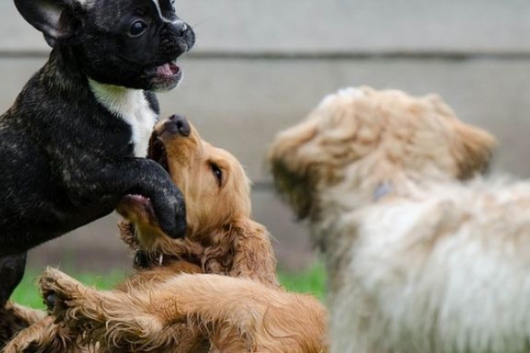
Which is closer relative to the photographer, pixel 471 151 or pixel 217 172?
pixel 471 151

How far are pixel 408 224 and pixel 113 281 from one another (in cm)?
544

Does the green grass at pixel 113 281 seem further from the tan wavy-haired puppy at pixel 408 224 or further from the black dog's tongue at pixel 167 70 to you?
the tan wavy-haired puppy at pixel 408 224

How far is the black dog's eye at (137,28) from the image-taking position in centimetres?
680

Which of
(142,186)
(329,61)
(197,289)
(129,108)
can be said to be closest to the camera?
(197,289)

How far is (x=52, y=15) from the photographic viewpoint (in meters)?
6.93

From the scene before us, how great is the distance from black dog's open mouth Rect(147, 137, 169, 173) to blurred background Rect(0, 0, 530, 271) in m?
4.64

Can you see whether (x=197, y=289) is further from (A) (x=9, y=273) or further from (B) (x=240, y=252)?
(A) (x=9, y=273)

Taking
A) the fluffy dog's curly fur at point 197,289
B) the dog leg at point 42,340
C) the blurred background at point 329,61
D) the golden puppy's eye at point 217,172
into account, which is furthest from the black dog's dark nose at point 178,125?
the blurred background at point 329,61

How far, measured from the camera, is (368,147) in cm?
507

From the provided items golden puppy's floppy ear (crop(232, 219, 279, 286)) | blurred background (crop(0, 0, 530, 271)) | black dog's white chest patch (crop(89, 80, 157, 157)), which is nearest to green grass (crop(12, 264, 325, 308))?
blurred background (crop(0, 0, 530, 271))

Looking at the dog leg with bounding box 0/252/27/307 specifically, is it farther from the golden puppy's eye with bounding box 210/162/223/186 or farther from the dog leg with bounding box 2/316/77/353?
the golden puppy's eye with bounding box 210/162/223/186

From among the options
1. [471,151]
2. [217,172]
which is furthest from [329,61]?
[471,151]

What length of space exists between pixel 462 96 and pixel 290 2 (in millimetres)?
1677

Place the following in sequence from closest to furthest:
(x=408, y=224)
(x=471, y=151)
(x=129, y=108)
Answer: (x=408, y=224), (x=471, y=151), (x=129, y=108)
